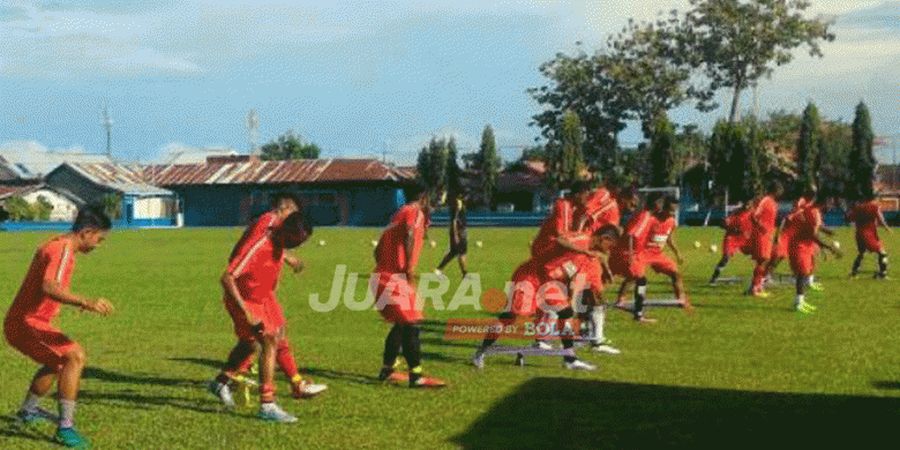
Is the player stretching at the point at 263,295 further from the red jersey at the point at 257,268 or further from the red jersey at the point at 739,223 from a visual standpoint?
the red jersey at the point at 739,223

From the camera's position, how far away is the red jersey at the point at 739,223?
24.1 m

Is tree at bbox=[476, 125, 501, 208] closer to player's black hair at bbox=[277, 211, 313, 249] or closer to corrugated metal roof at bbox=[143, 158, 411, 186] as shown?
corrugated metal roof at bbox=[143, 158, 411, 186]

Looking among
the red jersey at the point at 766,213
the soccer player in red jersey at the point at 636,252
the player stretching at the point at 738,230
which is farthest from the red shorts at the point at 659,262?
the player stretching at the point at 738,230

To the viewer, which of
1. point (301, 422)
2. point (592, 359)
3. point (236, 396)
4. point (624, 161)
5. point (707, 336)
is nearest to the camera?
point (301, 422)

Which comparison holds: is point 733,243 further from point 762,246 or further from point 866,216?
point 866,216

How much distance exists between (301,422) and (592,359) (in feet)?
15.8

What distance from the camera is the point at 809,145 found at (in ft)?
245

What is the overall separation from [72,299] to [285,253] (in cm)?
222

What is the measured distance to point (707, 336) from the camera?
16.1 meters

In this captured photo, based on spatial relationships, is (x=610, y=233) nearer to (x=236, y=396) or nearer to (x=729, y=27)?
(x=236, y=396)

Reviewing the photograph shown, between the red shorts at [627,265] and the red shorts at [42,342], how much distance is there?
9889mm

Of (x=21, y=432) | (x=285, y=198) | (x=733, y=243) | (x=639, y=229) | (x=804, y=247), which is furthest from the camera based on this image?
(x=733, y=243)

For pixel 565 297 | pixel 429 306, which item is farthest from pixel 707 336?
pixel 429 306

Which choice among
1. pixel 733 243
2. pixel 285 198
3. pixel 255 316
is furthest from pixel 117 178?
pixel 255 316
